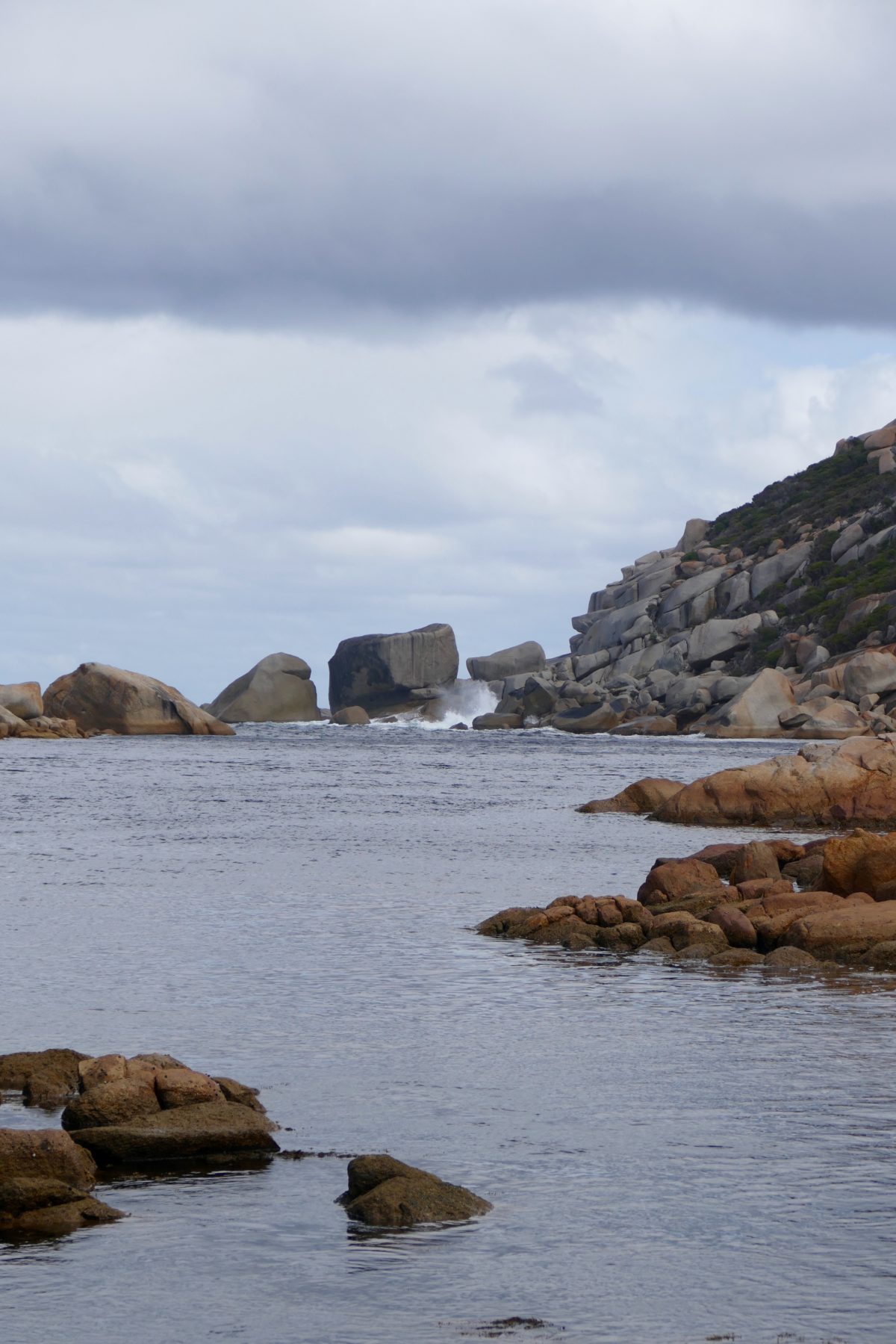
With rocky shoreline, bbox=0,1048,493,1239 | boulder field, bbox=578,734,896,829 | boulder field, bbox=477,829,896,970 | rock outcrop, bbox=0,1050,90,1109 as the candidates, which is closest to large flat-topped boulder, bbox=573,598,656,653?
boulder field, bbox=578,734,896,829

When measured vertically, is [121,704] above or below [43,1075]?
above

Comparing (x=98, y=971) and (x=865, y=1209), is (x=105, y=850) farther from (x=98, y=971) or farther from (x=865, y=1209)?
(x=865, y=1209)

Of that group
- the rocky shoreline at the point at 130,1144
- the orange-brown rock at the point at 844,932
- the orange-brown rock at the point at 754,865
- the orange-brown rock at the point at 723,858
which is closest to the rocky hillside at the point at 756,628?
the orange-brown rock at the point at 723,858

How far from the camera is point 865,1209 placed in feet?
31.9

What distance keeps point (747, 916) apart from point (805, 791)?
57.8ft

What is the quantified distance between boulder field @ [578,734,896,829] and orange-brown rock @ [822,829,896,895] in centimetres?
1426

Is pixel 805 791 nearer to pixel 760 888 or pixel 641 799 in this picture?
pixel 641 799

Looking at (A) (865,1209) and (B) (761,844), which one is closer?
(A) (865,1209)

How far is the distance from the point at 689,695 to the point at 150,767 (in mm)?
40204

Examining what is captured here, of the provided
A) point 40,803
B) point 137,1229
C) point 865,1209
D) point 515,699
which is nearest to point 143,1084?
point 137,1229

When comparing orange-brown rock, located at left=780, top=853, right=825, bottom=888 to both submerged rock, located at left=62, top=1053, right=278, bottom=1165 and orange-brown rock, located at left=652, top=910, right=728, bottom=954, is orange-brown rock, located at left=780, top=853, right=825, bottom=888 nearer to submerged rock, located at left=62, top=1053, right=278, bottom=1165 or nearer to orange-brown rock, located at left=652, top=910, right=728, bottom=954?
orange-brown rock, located at left=652, top=910, right=728, bottom=954

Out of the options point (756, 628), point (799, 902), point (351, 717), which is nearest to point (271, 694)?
point (351, 717)

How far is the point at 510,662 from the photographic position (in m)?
129

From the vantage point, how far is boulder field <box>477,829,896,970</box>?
1920 cm
